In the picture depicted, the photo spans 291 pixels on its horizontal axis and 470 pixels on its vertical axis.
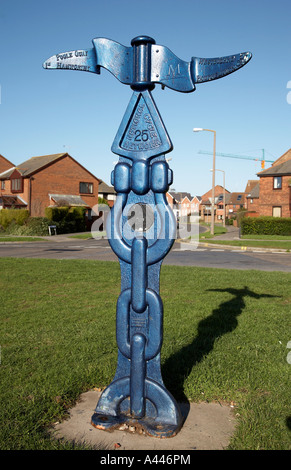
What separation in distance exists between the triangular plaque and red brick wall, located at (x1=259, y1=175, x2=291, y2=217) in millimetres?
41675

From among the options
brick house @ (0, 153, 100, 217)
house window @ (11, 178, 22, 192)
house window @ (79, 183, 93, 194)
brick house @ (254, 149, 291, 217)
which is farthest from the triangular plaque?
house window @ (79, 183, 93, 194)

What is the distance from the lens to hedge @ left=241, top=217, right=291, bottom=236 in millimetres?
36312

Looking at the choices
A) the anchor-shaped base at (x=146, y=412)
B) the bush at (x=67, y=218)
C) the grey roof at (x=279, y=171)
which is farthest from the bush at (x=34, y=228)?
the anchor-shaped base at (x=146, y=412)

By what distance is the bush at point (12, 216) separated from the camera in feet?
121

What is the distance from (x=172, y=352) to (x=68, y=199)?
1548 inches

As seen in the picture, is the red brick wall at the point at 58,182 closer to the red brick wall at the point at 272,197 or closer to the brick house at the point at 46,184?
the brick house at the point at 46,184

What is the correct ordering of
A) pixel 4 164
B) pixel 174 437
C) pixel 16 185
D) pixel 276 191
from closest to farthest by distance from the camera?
1. pixel 174 437
2. pixel 16 185
3. pixel 276 191
4. pixel 4 164

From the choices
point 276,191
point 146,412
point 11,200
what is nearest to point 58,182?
point 11,200

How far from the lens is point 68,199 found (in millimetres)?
43250

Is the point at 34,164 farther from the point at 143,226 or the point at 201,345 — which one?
the point at 143,226

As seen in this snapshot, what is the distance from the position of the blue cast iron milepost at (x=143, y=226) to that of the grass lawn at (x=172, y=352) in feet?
1.88
